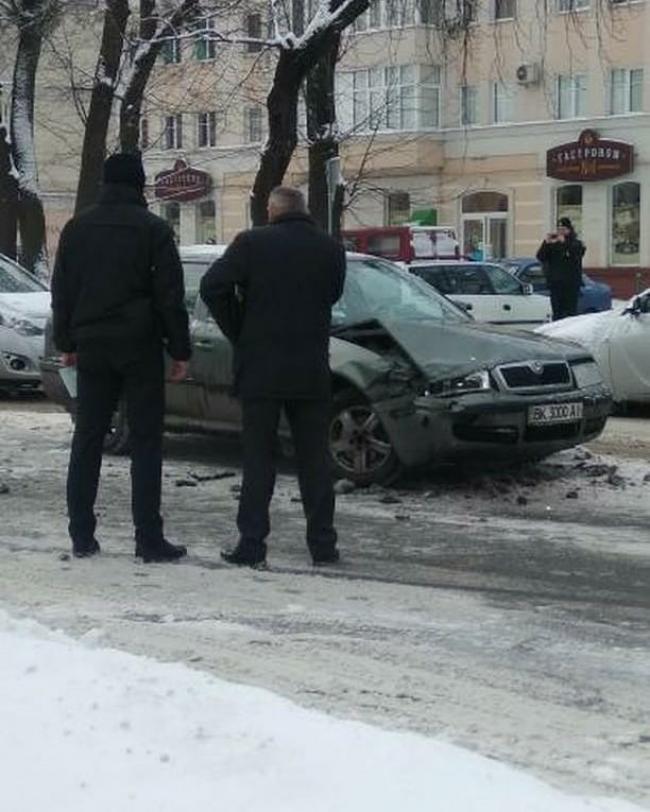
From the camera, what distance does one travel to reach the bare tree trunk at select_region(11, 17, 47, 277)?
22.6 metres

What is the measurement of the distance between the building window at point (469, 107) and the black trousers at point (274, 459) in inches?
1504

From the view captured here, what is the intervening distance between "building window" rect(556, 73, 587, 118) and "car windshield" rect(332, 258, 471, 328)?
32.8 meters

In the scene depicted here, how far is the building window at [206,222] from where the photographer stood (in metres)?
49.4

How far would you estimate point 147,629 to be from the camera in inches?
214

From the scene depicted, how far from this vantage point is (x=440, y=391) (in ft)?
27.4

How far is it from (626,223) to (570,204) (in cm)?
209

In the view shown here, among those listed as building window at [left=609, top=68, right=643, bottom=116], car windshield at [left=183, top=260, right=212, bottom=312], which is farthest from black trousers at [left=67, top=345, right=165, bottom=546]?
building window at [left=609, top=68, right=643, bottom=116]

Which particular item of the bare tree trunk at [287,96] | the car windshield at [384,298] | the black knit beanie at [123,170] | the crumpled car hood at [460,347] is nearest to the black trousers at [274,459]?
the black knit beanie at [123,170]

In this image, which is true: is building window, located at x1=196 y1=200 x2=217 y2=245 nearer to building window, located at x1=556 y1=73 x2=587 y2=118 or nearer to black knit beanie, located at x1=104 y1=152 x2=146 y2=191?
building window, located at x1=556 y1=73 x2=587 y2=118

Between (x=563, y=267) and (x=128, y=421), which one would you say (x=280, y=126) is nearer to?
(x=563, y=267)

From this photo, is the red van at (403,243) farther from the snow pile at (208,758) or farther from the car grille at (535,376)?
the snow pile at (208,758)

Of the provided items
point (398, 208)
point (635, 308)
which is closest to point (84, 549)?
point (635, 308)

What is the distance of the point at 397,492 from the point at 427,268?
1351 centimetres

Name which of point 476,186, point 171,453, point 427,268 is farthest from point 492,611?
point 476,186
